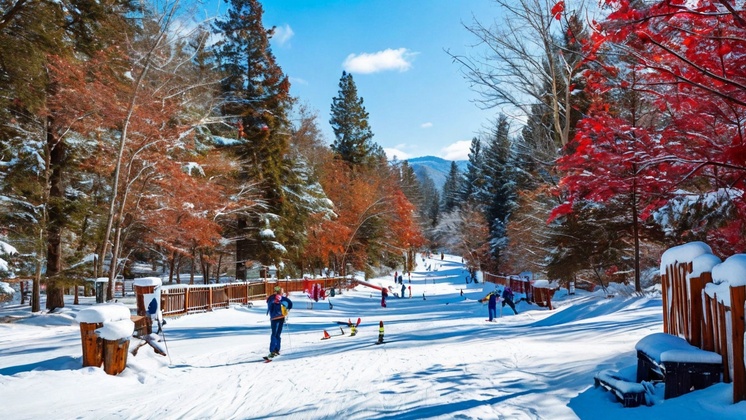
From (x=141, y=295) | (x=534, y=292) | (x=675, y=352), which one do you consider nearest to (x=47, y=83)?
(x=141, y=295)

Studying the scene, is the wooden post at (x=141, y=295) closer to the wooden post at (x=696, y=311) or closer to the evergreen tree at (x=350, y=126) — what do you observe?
the wooden post at (x=696, y=311)

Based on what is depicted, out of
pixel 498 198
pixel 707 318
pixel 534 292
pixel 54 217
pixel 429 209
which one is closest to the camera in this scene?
pixel 707 318

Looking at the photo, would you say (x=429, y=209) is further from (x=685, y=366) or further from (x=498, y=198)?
(x=685, y=366)

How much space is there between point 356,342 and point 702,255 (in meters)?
Result: 8.69

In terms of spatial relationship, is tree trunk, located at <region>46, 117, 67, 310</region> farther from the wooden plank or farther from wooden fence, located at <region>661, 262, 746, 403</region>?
the wooden plank

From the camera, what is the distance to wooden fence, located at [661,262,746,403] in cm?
398

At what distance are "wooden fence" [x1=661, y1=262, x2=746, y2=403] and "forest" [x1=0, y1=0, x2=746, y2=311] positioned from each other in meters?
1.26

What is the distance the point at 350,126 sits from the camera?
54531 millimetres

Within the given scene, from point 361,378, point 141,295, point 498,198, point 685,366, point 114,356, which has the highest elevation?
point 498,198

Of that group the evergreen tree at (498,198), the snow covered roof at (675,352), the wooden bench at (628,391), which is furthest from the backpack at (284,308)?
the evergreen tree at (498,198)

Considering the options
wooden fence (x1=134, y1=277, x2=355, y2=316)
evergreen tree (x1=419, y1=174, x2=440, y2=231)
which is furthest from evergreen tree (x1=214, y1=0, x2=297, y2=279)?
evergreen tree (x1=419, y1=174, x2=440, y2=231)

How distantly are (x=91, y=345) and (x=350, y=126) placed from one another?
159 ft

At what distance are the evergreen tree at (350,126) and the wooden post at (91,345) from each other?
152 feet

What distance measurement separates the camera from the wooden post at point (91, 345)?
7.55 meters
